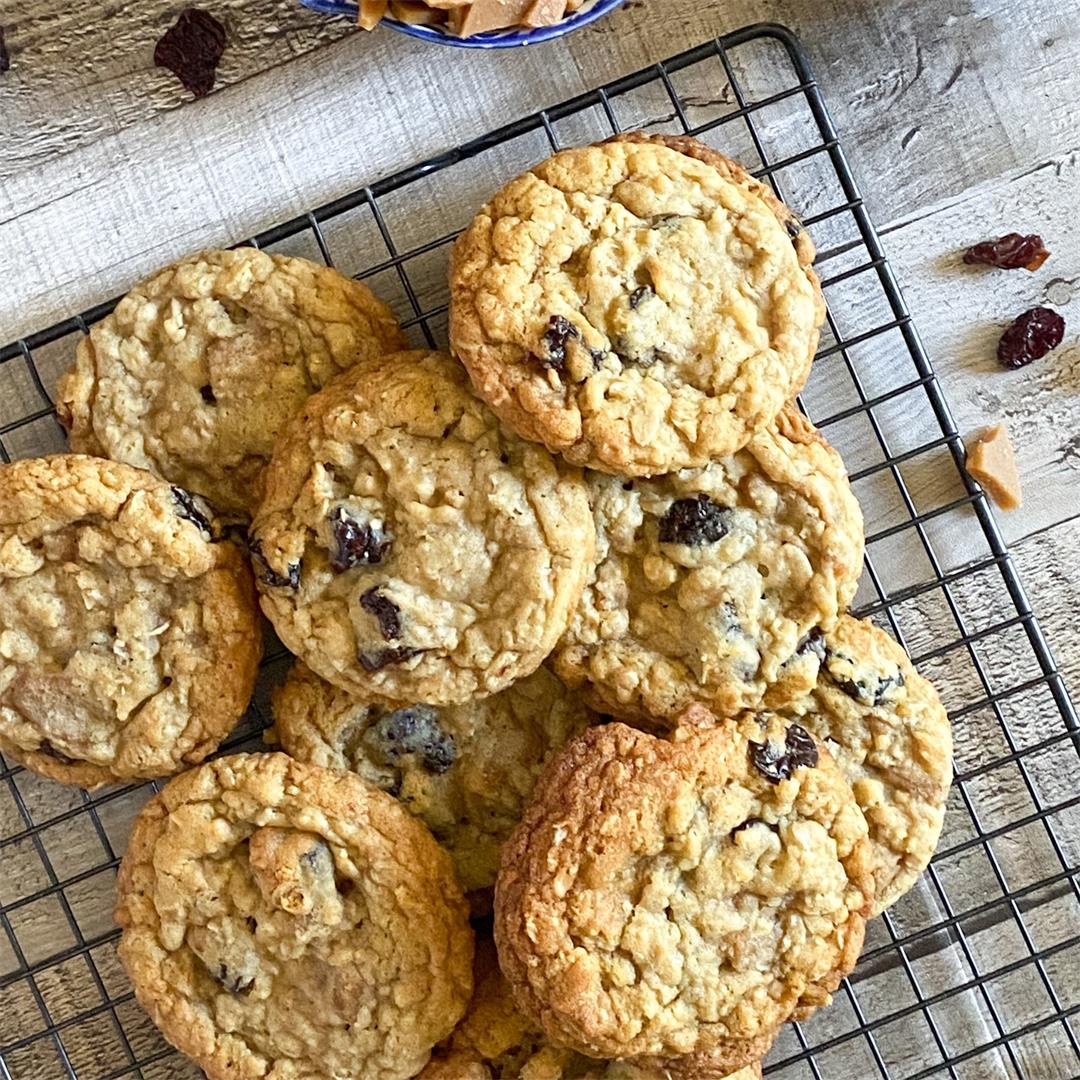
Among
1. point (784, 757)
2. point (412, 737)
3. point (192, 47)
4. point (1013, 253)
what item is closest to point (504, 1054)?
Answer: point (412, 737)

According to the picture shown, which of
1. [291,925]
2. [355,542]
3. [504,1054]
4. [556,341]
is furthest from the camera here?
[504,1054]

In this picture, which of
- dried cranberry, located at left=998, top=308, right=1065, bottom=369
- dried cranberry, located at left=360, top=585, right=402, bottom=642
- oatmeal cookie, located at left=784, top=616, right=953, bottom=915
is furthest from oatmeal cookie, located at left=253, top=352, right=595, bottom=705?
dried cranberry, located at left=998, top=308, right=1065, bottom=369

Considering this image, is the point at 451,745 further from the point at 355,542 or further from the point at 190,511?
the point at 190,511

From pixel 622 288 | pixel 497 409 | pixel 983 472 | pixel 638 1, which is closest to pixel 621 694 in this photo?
pixel 497 409

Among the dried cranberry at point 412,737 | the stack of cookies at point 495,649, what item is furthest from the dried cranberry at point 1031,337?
the dried cranberry at point 412,737

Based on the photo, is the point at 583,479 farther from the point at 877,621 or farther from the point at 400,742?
the point at 877,621

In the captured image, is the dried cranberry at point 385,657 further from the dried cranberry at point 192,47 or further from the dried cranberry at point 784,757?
the dried cranberry at point 192,47

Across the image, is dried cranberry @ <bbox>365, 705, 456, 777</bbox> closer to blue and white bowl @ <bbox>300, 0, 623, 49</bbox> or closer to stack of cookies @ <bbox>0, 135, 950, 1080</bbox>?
stack of cookies @ <bbox>0, 135, 950, 1080</bbox>
